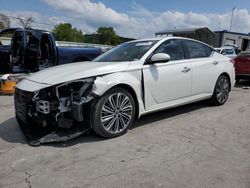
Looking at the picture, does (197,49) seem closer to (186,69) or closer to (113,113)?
(186,69)

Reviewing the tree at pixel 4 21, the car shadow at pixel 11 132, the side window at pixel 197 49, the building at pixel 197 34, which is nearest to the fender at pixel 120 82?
the car shadow at pixel 11 132

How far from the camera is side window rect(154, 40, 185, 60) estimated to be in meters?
4.89

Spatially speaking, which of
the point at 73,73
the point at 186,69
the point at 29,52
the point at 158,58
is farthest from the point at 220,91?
the point at 29,52

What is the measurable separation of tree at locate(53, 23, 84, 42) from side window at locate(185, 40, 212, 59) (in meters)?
65.4

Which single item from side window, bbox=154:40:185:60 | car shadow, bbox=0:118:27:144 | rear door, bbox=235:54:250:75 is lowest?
car shadow, bbox=0:118:27:144

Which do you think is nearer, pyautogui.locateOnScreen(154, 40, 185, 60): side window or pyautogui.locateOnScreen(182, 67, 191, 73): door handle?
pyautogui.locateOnScreen(154, 40, 185, 60): side window

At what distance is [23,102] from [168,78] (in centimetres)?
245

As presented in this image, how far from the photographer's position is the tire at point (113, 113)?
3.87m

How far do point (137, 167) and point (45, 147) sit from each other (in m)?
1.40

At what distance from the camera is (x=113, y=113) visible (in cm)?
406

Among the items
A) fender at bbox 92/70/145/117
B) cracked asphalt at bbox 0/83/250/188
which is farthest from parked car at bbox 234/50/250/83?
fender at bbox 92/70/145/117

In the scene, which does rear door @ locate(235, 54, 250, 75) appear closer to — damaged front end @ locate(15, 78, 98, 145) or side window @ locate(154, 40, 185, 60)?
side window @ locate(154, 40, 185, 60)

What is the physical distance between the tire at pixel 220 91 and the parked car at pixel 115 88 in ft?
2.38

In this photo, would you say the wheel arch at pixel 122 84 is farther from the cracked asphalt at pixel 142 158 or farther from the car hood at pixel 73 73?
the cracked asphalt at pixel 142 158
